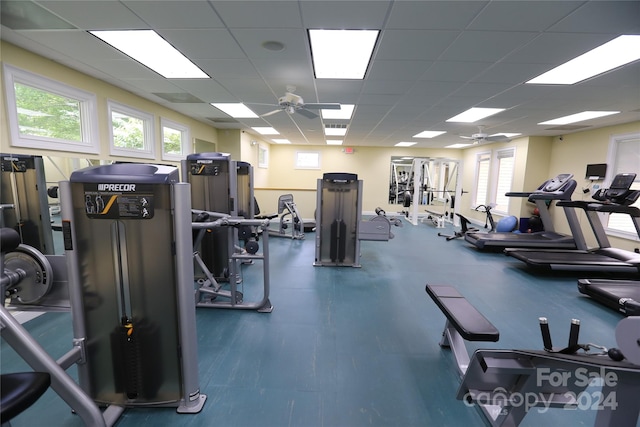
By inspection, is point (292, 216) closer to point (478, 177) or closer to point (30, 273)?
point (30, 273)

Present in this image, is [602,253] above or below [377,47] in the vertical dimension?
below

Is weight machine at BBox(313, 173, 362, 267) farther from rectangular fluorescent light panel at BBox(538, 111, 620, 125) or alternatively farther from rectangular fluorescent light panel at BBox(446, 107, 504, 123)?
rectangular fluorescent light panel at BBox(538, 111, 620, 125)

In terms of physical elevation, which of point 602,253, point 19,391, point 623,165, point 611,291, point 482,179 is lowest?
point 611,291

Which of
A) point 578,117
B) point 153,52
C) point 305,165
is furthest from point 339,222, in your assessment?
point 305,165

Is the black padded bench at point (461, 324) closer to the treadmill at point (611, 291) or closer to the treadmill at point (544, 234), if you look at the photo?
the treadmill at point (611, 291)

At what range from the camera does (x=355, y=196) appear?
441 cm

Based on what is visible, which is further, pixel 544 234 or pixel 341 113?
pixel 544 234

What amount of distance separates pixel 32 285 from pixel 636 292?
5410mm

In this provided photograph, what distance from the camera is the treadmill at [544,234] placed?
438 cm

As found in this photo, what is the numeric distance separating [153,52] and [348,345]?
3415 millimetres

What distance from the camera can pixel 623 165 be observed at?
205 inches

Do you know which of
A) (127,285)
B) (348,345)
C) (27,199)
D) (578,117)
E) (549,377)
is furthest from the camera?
(578,117)

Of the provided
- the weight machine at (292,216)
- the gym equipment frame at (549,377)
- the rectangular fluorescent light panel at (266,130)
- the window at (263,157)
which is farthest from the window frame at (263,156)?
the gym equipment frame at (549,377)

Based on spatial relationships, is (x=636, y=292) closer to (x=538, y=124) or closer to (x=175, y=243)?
(x=538, y=124)
